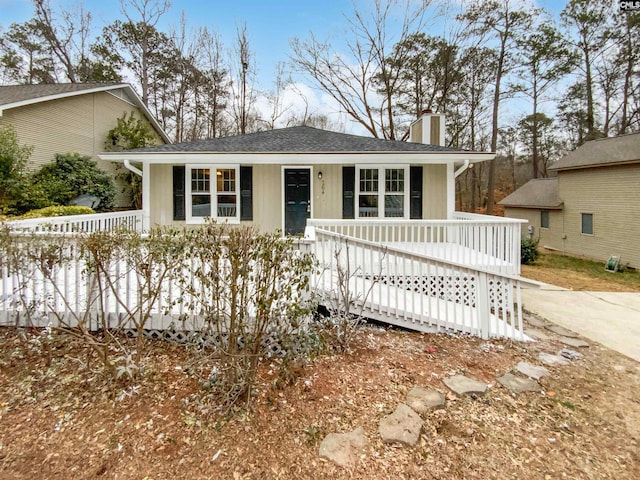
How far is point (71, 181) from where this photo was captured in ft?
39.4

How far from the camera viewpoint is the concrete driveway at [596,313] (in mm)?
4547

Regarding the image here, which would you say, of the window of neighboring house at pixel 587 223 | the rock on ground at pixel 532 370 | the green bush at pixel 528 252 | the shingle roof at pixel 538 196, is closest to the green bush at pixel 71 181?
the rock on ground at pixel 532 370

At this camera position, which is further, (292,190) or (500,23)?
(500,23)

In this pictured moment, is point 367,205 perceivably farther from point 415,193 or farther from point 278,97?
point 278,97

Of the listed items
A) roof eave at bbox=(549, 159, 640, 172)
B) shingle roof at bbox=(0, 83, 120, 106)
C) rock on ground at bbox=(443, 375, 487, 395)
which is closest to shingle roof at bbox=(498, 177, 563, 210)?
roof eave at bbox=(549, 159, 640, 172)

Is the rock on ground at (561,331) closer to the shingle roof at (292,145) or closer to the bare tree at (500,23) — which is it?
the shingle roof at (292,145)

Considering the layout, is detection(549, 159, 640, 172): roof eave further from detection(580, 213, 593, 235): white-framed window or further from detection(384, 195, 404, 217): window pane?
detection(384, 195, 404, 217): window pane

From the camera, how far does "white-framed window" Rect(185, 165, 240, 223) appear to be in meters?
7.96

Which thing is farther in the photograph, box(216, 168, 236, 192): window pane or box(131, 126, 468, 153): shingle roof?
box(216, 168, 236, 192): window pane

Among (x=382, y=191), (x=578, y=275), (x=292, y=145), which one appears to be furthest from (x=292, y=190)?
(x=578, y=275)

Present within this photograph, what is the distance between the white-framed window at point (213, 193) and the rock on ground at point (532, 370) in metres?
6.37

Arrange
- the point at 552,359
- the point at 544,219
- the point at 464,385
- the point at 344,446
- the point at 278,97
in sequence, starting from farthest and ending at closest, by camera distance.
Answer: the point at 278,97 → the point at 544,219 → the point at 552,359 → the point at 464,385 → the point at 344,446

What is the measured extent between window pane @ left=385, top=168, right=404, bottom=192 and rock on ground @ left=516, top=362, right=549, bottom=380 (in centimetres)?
518

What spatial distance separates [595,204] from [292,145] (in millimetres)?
14518
